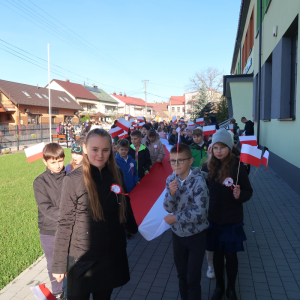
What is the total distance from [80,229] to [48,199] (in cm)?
115

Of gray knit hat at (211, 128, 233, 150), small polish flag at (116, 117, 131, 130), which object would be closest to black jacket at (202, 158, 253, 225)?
gray knit hat at (211, 128, 233, 150)

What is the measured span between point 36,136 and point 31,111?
17.2 meters

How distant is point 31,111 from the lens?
147ft

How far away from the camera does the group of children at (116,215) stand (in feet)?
7.97

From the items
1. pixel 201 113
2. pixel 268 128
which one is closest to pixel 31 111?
pixel 201 113

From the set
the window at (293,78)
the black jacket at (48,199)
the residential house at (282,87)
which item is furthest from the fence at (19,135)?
the black jacket at (48,199)

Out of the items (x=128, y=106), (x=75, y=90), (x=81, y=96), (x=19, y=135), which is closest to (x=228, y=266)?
(x=19, y=135)

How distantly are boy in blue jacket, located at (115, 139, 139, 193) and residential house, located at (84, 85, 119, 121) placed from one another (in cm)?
7135

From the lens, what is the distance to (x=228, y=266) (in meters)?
3.41

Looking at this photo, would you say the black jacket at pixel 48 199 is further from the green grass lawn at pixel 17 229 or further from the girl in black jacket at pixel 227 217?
the girl in black jacket at pixel 227 217

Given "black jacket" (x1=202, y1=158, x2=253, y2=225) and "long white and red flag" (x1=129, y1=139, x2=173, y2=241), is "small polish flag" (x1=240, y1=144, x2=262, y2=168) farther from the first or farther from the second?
"long white and red flag" (x1=129, y1=139, x2=173, y2=241)

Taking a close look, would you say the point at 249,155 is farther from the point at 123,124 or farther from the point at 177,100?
the point at 177,100

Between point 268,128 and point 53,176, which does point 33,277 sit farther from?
point 268,128

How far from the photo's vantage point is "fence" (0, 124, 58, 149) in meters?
24.8
